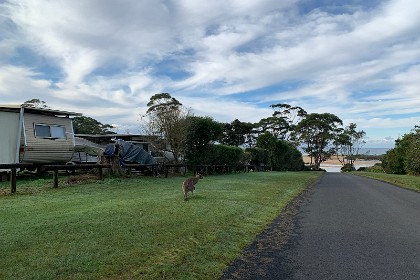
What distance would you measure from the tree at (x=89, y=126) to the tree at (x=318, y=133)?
108 feet

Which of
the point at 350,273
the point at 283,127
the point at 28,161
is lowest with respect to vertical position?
the point at 350,273

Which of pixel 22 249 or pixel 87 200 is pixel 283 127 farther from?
pixel 22 249

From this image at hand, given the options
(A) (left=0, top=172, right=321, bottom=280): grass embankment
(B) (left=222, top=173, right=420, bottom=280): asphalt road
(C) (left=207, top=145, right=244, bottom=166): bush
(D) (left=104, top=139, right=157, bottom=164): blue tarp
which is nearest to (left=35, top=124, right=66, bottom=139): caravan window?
(D) (left=104, top=139, right=157, bottom=164): blue tarp

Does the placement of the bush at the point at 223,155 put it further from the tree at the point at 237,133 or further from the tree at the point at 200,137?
the tree at the point at 237,133

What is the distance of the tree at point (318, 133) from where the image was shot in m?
62.7

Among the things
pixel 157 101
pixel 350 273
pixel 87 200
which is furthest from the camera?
pixel 157 101

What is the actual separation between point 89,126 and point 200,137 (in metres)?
26.8

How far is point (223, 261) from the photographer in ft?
16.3

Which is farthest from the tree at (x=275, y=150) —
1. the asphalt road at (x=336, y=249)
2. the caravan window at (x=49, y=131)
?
the asphalt road at (x=336, y=249)

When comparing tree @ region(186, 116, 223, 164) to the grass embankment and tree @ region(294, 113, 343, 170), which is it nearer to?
the grass embankment

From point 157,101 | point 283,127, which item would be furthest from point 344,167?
point 157,101

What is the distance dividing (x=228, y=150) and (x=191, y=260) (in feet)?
82.2

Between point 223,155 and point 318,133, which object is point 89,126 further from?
point 318,133

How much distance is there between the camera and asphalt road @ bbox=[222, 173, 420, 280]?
15.2 feet
